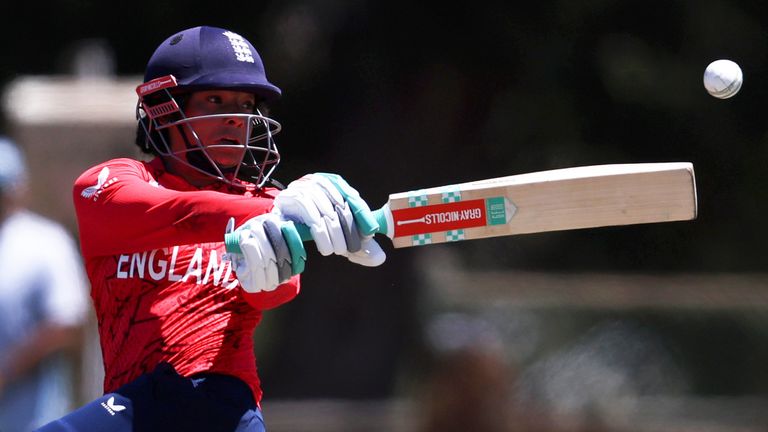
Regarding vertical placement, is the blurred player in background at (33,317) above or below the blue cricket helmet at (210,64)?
below

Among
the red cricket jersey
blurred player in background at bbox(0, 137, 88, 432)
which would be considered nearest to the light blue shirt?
blurred player in background at bbox(0, 137, 88, 432)

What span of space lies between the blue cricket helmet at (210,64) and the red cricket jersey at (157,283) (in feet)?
0.84

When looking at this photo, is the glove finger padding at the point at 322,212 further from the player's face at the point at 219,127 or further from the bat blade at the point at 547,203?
the player's face at the point at 219,127

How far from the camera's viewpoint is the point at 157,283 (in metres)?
2.54

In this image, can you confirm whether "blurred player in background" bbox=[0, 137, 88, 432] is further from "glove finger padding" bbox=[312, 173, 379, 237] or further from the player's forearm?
"glove finger padding" bbox=[312, 173, 379, 237]

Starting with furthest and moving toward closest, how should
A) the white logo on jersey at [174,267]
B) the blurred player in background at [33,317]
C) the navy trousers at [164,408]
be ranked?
1. the blurred player in background at [33,317]
2. the white logo on jersey at [174,267]
3. the navy trousers at [164,408]

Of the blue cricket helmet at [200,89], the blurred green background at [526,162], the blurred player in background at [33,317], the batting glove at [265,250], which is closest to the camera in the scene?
the batting glove at [265,250]

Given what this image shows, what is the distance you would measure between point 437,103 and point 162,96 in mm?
3065

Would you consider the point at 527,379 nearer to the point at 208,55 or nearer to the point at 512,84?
the point at 512,84

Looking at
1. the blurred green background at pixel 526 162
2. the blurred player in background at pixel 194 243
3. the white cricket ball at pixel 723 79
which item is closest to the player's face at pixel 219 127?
the blurred player in background at pixel 194 243

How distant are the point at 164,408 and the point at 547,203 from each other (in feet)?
2.89

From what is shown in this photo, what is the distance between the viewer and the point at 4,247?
14.6 ft

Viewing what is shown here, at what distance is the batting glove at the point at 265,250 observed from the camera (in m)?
2.30

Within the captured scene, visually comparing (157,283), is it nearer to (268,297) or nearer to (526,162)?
(268,297)
